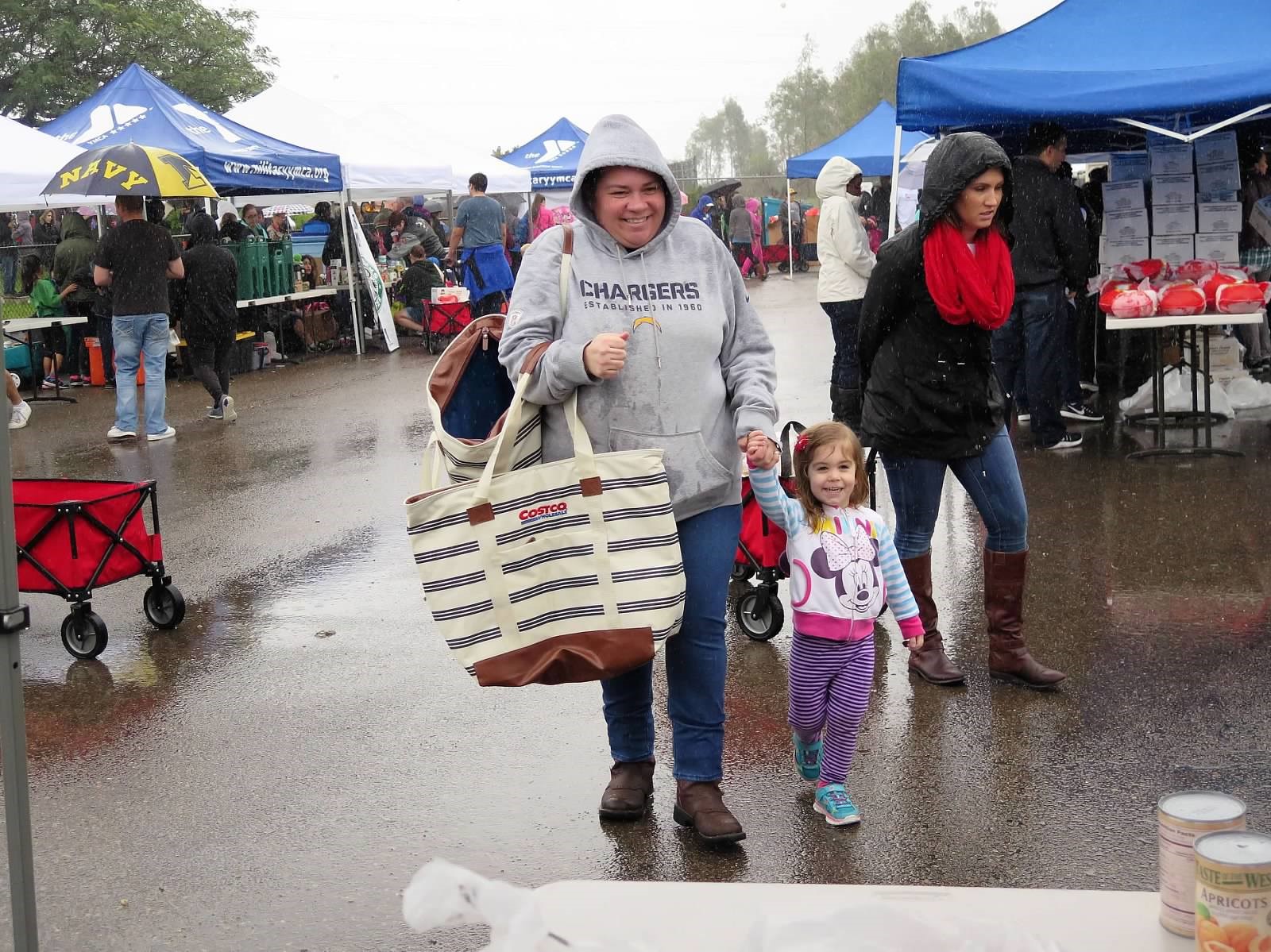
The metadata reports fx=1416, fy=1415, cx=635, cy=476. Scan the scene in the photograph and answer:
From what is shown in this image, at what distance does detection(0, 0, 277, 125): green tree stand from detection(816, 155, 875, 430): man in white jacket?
4101 cm

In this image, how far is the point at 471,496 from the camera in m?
3.53

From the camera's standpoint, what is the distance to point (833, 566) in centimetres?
407

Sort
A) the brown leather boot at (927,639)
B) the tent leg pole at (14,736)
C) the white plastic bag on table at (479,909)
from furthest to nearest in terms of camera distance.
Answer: the brown leather boot at (927,639)
the tent leg pole at (14,736)
the white plastic bag on table at (479,909)

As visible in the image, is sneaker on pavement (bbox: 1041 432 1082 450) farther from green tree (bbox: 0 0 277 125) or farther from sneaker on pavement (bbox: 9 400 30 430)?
green tree (bbox: 0 0 277 125)

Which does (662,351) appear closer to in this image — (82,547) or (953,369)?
(953,369)

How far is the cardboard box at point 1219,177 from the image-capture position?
9977mm

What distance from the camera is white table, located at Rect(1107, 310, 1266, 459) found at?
903cm

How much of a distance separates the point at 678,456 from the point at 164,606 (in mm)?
3730

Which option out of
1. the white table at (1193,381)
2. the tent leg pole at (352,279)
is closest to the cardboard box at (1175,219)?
the white table at (1193,381)

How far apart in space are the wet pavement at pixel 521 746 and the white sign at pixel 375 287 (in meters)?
11.5

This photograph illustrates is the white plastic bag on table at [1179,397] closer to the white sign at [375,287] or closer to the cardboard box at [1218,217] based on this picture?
the cardboard box at [1218,217]

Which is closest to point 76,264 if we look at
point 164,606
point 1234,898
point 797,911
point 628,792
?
point 164,606

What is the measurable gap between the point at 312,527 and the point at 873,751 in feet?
16.5

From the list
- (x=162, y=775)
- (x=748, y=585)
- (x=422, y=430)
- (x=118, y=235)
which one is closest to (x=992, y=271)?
(x=748, y=585)
